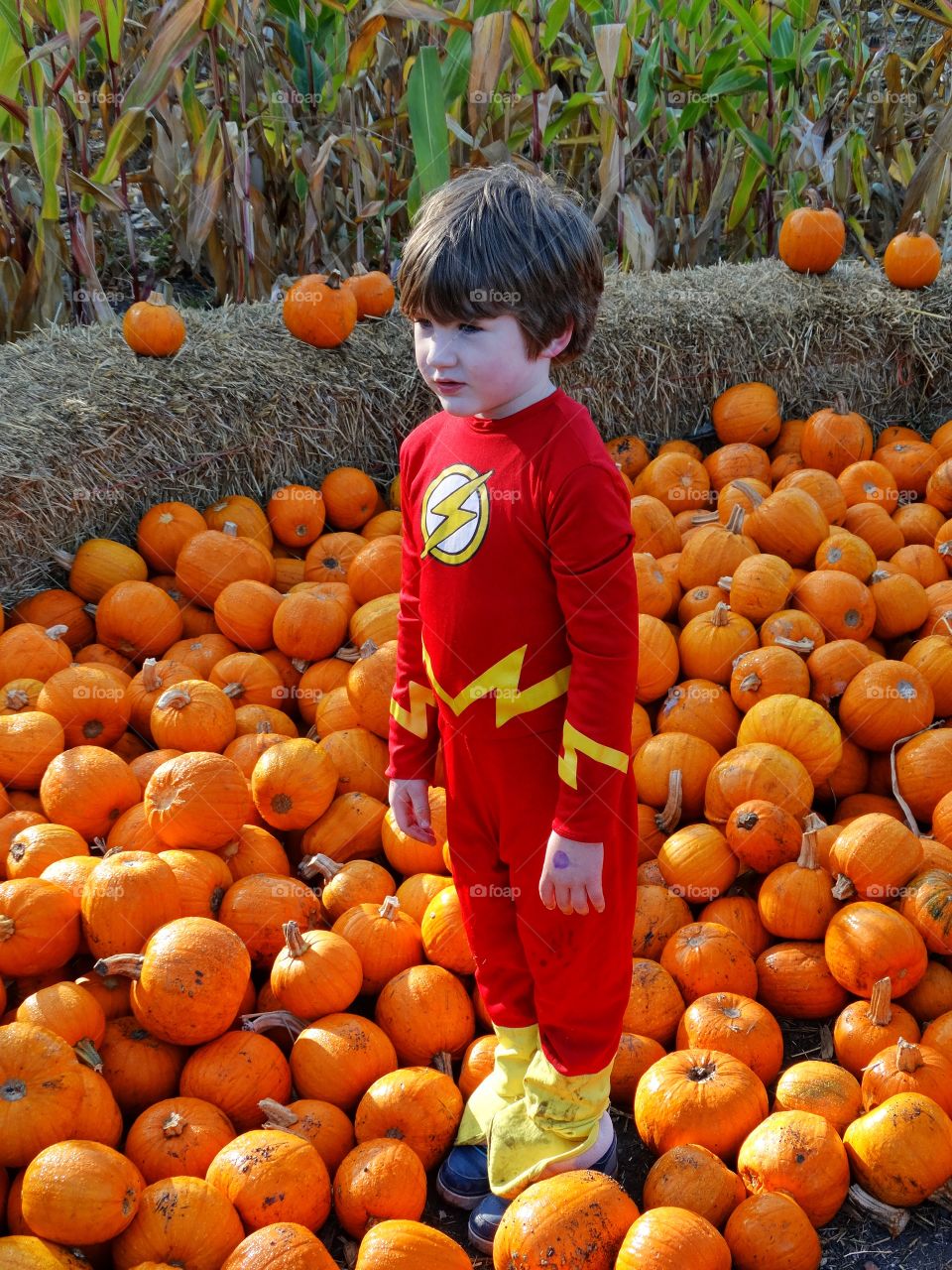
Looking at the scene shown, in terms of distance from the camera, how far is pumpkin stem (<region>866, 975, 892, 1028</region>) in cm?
290

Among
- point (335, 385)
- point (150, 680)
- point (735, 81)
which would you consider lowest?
point (150, 680)

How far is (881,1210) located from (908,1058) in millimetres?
346

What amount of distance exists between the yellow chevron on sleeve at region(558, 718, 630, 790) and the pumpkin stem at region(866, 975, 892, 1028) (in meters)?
1.12

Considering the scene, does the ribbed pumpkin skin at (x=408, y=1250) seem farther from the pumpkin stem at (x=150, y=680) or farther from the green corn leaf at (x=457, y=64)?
the green corn leaf at (x=457, y=64)

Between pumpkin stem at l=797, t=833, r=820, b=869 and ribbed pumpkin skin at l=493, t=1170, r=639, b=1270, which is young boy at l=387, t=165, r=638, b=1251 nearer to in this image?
ribbed pumpkin skin at l=493, t=1170, r=639, b=1270

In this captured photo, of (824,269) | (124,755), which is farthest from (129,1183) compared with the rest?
(824,269)

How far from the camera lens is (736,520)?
452cm

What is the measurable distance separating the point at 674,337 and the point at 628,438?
2.10 feet

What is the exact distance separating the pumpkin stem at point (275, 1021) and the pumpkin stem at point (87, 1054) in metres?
0.40

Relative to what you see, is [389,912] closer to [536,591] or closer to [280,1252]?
[280,1252]

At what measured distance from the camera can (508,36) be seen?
245 inches

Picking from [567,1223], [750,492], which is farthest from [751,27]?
[567,1223]

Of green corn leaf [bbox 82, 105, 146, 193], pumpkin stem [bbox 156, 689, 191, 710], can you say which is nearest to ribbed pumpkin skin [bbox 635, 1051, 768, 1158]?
pumpkin stem [bbox 156, 689, 191, 710]

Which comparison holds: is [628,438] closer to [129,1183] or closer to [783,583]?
[783,583]
